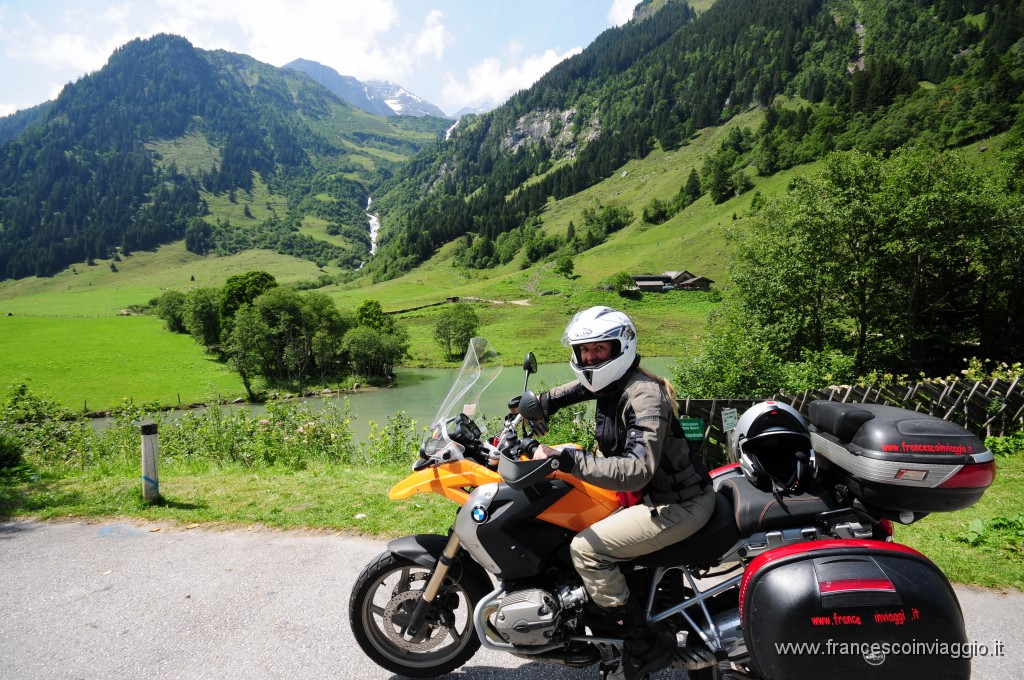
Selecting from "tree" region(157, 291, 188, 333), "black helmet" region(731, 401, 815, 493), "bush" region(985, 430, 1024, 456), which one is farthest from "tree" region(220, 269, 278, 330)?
"black helmet" region(731, 401, 815, 493)

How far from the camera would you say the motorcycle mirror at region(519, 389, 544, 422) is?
11.0 feet

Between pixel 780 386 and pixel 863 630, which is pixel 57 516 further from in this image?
pixel 780 386

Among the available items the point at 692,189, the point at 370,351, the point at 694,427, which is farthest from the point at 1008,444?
the point at 692,189

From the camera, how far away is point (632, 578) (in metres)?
3.25

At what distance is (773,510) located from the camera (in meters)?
2.91

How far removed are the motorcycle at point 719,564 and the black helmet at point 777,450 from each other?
9 cm

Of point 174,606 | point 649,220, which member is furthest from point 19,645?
point 649,220

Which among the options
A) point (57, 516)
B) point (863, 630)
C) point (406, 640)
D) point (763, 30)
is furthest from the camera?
point (763, 30)

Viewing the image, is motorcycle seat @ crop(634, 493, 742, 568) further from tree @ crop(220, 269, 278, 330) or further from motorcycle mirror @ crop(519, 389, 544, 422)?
tree @ crop(220, 269, 278, 330)

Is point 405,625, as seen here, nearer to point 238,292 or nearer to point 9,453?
point 9,453

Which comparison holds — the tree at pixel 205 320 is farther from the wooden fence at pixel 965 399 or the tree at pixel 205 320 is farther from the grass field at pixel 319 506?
the wooden fence at pixel 965 399

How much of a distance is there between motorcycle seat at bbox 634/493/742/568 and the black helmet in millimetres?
268

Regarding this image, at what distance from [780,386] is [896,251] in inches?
607

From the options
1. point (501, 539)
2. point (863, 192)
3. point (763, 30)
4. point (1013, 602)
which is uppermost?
point (763, 30)
